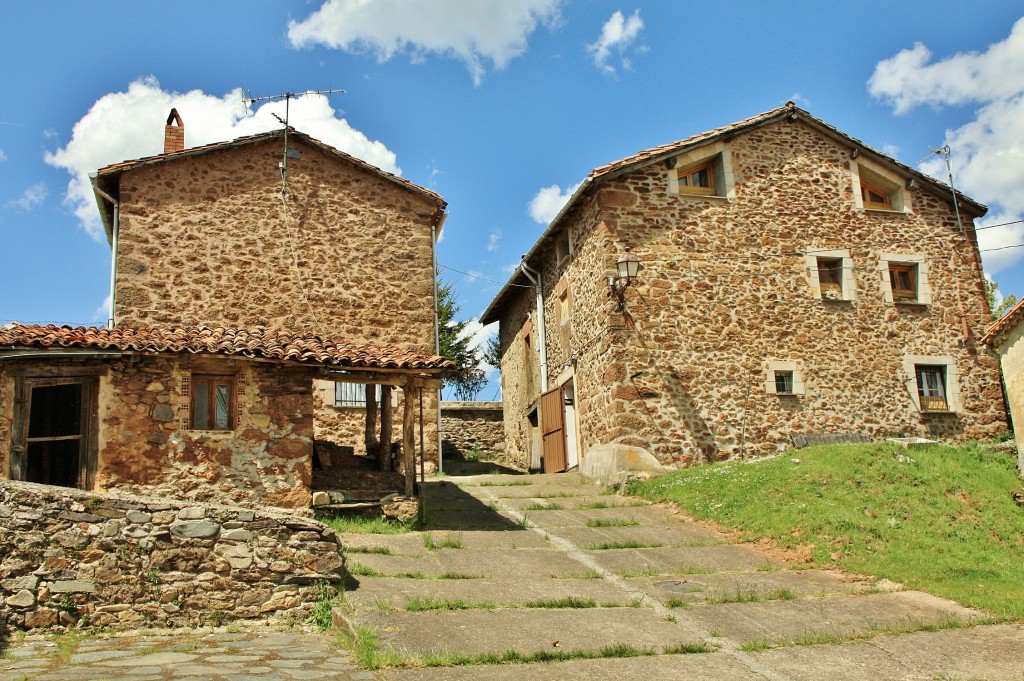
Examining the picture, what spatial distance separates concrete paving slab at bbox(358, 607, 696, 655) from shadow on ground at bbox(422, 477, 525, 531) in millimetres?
3708

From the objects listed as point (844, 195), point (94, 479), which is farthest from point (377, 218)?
point (844, 195)

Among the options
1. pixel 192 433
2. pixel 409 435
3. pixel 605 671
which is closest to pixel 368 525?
pixel 409 435

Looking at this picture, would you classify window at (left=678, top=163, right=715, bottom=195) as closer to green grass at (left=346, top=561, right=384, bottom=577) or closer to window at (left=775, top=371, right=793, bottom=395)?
window at (left=775, top=371, right=793, bottom=395)

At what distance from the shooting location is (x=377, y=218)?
1658cm

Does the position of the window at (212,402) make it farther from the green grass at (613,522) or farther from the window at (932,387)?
the window at (932,387)

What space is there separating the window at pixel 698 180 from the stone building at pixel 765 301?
0.04 meters

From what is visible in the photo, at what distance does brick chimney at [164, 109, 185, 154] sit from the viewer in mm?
16516

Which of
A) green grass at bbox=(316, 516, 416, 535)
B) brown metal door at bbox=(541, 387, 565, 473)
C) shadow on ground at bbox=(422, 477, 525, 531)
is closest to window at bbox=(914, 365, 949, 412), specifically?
brown metal door at bbox=(541, 387, 565, 473)

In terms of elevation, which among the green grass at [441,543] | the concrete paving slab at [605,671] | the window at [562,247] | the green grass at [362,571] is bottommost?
the concrete paving slab at [605,671]

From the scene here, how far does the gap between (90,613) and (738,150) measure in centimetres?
1398

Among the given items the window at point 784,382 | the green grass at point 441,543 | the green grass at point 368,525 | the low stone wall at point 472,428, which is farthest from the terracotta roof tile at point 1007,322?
the low stone wall at point 472,428

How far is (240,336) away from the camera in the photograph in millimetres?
11148

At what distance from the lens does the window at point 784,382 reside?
15602mm

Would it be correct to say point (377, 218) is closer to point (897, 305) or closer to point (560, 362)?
point (560, 362)
